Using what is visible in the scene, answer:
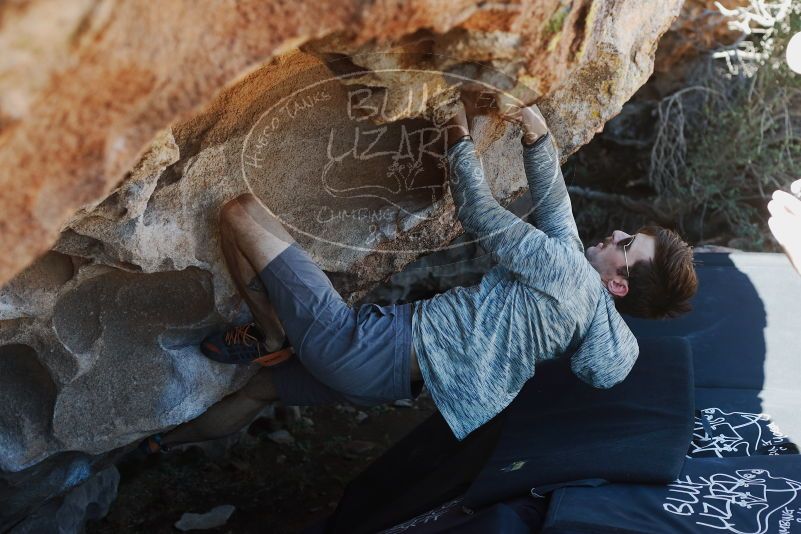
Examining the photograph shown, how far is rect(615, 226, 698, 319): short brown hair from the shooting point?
2518mm

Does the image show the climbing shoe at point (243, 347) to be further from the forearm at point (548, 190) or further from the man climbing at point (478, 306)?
the forearm at point (548, 190)

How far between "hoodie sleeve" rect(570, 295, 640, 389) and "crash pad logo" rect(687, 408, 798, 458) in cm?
35

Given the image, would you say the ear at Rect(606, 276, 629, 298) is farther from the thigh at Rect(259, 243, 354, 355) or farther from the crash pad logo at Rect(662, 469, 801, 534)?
the thigh at Rect(259, 243, 354, 355)

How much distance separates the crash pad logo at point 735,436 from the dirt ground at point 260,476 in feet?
4.71

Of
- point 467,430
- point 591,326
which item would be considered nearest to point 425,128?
point 591,326

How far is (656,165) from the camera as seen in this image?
4.45 meters

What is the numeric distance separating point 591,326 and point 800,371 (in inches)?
47.3

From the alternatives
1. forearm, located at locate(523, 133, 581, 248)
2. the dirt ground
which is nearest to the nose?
forearm, located at locate(523, 133, 581, 248)

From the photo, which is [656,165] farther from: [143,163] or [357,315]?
[143,163]

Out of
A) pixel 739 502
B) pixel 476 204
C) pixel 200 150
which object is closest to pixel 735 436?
pixel 739 502

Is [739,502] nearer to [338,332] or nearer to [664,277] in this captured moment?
[664,277]

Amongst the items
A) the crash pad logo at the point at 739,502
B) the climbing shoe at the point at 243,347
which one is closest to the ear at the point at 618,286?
the crash pad logo at the point at 739,502

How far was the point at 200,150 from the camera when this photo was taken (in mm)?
2281

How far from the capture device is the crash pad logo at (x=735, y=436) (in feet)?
8.75
